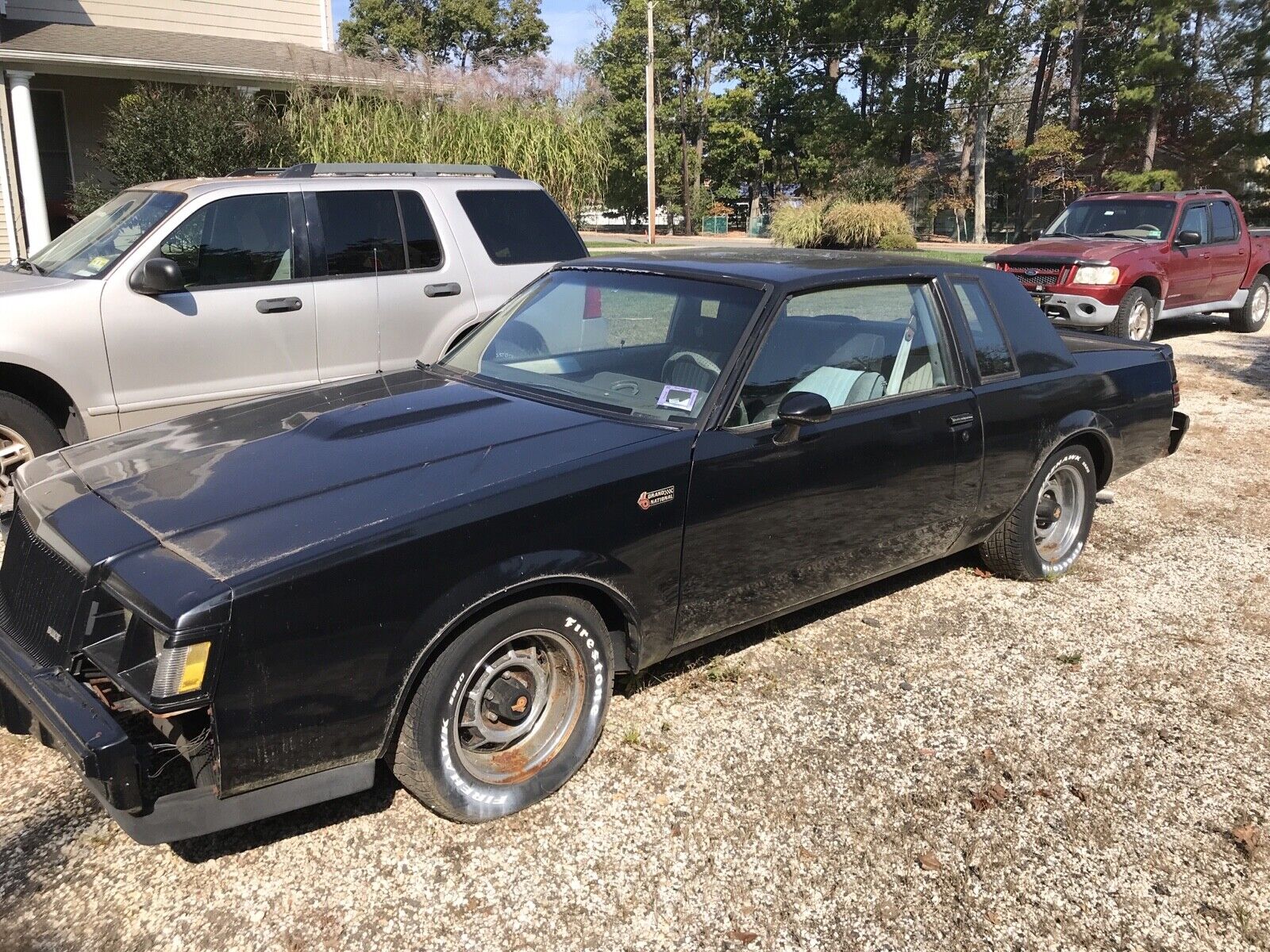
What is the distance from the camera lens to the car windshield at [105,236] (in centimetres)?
575

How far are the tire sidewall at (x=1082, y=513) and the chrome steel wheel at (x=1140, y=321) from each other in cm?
738

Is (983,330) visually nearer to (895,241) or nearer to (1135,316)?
(1135,316)

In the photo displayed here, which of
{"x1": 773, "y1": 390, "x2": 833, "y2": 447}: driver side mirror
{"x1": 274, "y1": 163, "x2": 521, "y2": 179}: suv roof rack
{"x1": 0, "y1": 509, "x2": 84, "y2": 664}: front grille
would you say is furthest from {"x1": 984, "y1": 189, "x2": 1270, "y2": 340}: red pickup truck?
{"x1": 0, "y1": 509, "x2": 84, "y2": 664}: front grille

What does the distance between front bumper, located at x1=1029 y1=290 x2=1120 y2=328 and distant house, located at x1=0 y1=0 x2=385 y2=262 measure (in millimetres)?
10457

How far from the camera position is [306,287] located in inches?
243

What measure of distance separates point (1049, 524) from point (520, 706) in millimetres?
3330

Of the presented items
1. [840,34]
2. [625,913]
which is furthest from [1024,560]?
[840,34]

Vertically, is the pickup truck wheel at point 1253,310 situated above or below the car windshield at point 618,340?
below

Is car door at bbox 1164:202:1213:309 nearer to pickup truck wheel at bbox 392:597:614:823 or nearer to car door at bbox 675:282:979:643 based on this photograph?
car door at bbox 675:282:979:643

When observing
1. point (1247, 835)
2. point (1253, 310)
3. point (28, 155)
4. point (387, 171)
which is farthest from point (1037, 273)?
point (28, 155)

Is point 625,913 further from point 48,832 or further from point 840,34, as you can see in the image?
point 840,34

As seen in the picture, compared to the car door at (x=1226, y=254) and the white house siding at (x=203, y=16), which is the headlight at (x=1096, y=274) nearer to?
the car door at (x=1226, y=254)

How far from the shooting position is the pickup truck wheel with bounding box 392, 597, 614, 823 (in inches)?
109

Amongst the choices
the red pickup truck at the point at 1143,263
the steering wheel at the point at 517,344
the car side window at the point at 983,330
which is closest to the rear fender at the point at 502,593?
the steering wheel at the point at 517,344
